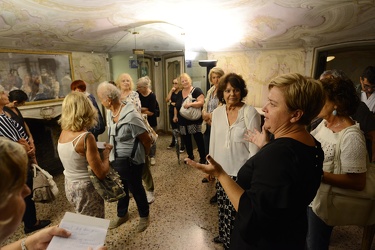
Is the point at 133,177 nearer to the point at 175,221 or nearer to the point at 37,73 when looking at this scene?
the point at 175,221

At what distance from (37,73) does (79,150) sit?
10.6 ft

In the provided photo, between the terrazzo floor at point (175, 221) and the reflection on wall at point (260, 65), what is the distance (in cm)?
252

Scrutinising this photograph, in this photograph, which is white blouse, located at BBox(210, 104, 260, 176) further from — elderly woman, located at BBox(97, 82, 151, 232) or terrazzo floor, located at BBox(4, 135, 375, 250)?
terrazzo floor, located at BBox(4, 135, 375, 250)

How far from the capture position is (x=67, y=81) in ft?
14.6

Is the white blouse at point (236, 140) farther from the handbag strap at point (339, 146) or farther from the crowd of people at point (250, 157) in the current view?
the handbag strap at point (339, 146)

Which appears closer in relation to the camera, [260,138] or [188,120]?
[260,138]

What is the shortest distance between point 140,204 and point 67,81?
331 cm

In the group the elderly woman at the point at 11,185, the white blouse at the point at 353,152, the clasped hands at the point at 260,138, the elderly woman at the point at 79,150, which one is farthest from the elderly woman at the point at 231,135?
the elderly woman at the point at 11,185

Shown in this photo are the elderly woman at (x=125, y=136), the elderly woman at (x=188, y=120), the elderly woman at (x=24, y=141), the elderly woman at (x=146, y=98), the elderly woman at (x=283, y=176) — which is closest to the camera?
the elderly woman at (x=283, y=176)

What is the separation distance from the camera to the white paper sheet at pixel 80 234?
0.92m

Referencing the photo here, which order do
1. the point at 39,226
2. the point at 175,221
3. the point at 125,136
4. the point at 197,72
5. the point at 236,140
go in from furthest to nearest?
the point at 197,72, the point at 175,221, the point at 39,226, the point at 125,136, the point at 236,140

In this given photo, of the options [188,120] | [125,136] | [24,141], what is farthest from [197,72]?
[24,141]

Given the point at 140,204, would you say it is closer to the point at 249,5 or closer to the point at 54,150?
the point at 54,150

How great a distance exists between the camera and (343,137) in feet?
4.50
